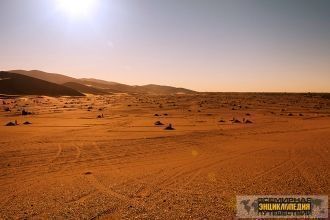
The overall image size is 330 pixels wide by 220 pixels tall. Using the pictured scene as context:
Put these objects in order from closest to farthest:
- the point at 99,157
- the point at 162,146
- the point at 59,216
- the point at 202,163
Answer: the point at 59,216
the point at 202,163
the point at 99,157
the point at 162,146

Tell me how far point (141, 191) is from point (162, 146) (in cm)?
513

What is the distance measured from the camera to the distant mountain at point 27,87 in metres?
61.4

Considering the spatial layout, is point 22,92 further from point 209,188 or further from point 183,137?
point 209,188

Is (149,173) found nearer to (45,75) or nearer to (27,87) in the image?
(27,87)

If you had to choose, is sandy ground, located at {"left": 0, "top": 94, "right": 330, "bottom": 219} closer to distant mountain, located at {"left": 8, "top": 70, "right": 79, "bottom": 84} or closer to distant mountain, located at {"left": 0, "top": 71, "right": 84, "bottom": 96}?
distant mountain, located at {"left": 0, "top": 71, "right": 84, "bottom": 96}

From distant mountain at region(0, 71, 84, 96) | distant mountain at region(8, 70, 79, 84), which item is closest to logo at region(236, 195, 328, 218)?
distant mountain at region(0, 71, 84, 96)

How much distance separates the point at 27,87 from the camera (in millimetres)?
65375

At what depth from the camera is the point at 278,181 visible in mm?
7625

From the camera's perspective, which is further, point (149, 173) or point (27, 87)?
point (27, 87)

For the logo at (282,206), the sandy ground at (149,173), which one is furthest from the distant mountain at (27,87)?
the logo at (282,206)

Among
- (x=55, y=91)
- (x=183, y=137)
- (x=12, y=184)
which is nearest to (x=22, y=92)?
(x=55, y=91)

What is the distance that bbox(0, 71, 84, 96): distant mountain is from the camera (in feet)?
201

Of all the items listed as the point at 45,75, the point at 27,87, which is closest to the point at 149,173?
the point at 27,87

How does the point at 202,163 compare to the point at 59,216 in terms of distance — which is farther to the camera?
the point at 202,163
